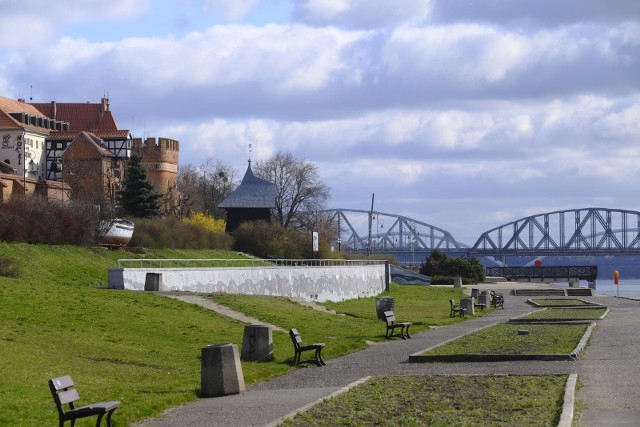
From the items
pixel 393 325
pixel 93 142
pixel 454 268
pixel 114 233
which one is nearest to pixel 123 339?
pixel 393 325

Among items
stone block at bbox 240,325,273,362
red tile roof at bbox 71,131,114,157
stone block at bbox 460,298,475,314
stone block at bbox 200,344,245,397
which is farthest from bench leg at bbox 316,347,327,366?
red tile roof at bbox 71,131,114,157

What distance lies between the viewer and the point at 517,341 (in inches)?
1126

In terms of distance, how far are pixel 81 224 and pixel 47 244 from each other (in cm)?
352

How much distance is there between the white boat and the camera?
63125 mm

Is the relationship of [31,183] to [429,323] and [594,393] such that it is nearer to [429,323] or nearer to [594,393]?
[429,323]

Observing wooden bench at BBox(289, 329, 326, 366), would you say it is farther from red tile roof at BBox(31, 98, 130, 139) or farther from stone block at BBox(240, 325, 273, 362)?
red tile roof at BBox(31, 98, 130, 139)

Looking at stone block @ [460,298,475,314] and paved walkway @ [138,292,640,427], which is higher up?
stone block @ [460,298,475,314]

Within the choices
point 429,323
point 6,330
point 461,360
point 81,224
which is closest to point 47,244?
point 81,224

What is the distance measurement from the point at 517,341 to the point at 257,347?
7.10 meters


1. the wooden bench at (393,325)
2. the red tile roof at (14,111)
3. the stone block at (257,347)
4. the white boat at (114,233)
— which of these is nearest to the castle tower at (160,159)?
the red tile roof at (14,111)

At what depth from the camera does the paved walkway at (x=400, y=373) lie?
15.8m

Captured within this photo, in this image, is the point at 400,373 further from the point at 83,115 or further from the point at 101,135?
the point at 83,115

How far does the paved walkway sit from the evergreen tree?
53.2 m

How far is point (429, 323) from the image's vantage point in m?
42.0
